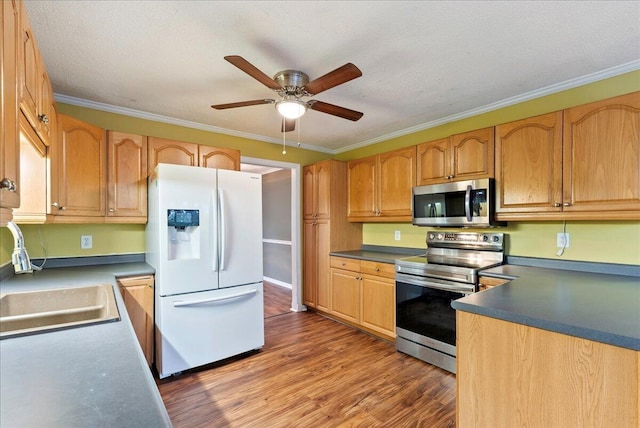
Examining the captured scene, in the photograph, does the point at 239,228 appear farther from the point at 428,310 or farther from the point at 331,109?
the point at 428,310

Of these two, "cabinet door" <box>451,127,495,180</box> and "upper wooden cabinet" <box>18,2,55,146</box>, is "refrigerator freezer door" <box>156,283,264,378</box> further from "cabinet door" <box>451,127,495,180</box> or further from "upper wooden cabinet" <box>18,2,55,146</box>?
"cabinet door" <box>451,127,495,180</box>

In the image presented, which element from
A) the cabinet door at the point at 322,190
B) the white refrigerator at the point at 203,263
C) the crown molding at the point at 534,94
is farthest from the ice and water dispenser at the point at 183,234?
the crown molding at the point at 534,94

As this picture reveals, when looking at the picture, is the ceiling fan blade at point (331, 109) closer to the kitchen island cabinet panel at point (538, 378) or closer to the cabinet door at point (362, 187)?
the cabinet door at point (362, 187)

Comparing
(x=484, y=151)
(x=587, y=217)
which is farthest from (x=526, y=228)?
(x=484, y=151)

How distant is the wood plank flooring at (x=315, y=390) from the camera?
1.95m

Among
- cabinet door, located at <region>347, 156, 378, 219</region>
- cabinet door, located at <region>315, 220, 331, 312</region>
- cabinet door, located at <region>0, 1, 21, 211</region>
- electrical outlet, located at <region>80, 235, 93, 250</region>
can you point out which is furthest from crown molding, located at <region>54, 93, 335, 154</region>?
cabinet door, located at <region>0, 1, 21, 211</region>

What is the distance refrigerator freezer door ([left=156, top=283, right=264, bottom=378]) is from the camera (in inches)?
94.6

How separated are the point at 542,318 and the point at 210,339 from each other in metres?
2.38

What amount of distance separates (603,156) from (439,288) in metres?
1.44

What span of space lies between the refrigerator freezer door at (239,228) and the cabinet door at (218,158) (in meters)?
0.51

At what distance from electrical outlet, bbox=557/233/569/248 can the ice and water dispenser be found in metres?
2.92

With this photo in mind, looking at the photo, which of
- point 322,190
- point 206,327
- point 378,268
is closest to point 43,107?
point 206,327

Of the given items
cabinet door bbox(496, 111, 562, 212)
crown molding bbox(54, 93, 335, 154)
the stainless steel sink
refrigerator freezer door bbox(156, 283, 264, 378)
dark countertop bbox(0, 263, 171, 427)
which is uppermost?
crown molding bbox(54, 93, 335, 154)

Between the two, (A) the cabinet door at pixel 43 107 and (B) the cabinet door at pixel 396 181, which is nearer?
(A) the cabinet door at pixel 43 107
